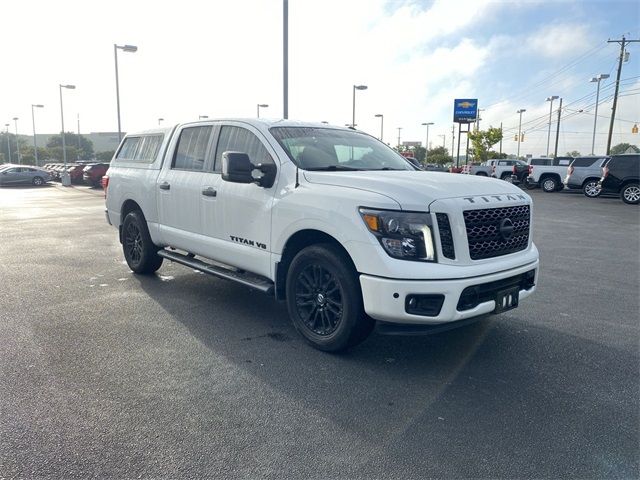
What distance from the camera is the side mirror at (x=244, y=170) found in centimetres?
432

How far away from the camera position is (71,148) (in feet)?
285

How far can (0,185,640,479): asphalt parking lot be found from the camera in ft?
8.95

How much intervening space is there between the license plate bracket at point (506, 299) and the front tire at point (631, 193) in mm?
18501

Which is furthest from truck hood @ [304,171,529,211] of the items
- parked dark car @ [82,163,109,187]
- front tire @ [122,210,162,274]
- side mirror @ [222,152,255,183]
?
parked dark car @ [82,163,109,187]

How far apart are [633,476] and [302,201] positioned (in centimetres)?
280

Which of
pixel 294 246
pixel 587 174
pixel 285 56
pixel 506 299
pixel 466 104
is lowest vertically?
pixel 506 299

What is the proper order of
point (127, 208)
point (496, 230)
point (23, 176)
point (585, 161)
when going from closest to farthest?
1. point (496, 230)
2. point (127, 208)
3. point (585, 161)
4. point (23, 176)

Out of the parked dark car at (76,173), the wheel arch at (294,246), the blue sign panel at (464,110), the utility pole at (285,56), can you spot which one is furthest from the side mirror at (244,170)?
the blue sign panel at (464,110)

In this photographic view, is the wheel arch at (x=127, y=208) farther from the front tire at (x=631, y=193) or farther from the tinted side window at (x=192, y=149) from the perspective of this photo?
the front tire at (x=631, y=193)

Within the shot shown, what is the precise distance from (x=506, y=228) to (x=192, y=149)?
3492 millimetres

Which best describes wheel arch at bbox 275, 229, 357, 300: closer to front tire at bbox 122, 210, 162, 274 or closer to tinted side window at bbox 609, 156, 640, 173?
front tire at bbox 122, 210, 162, 274

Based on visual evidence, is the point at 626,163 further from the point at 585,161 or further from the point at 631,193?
the point at 585,161

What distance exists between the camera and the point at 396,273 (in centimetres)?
351

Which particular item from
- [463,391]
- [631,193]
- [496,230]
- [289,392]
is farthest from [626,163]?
[289,392]
